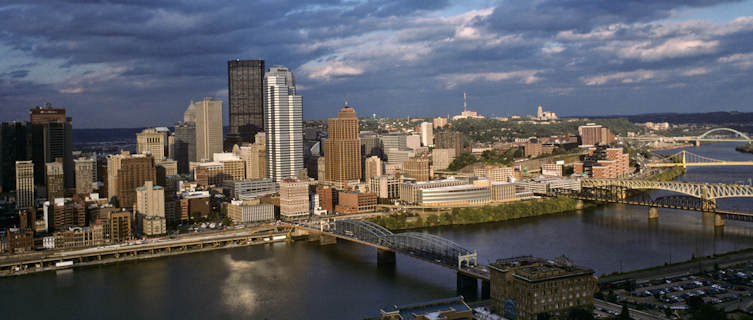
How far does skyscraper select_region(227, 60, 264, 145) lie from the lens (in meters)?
50.2

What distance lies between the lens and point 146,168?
2695 centimetres

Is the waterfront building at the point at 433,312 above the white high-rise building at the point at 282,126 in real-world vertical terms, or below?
below

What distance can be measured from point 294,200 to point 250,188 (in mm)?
5701

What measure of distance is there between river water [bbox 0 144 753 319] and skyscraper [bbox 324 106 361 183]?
11.2 metres

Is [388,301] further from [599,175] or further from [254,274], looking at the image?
[599,175]

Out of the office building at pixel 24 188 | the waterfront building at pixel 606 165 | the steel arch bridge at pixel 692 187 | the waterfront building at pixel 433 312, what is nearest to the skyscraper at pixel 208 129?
the office building at pixel 24 188

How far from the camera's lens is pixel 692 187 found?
2639 cm

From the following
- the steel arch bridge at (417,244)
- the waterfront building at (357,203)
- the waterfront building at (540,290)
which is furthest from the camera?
the waterfront building at (357,203)

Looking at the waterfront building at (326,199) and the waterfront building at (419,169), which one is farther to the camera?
the waterfront building at (419,169)

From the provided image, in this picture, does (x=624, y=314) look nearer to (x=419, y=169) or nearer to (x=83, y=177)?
(x=419, y=169)

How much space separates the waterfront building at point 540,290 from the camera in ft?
39.0

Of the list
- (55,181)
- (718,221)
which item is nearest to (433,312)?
(718,221)

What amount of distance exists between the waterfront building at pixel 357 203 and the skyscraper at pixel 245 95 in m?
24.2

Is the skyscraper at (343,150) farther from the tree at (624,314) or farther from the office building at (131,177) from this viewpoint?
the tree at (624,314)
